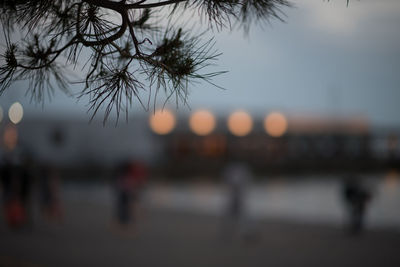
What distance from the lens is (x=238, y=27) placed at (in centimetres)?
339

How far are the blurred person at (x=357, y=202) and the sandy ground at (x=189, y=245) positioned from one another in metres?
0.25

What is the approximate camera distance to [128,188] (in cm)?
962

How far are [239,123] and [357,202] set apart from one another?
38173 millimetres

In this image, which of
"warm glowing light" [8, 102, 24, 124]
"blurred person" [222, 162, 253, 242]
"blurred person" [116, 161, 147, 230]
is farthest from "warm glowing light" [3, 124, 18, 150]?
"warm glowing light" [8, 102, 24, 124]

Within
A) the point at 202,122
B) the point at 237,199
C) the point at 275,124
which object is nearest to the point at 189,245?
the point at 237,199

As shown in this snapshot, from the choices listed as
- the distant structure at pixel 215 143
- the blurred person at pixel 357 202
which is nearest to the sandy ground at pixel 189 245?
the blurred person at pixel 357 202

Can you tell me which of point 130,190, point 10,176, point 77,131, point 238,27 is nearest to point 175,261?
point 130,190

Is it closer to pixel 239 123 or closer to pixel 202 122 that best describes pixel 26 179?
pixel 202 122

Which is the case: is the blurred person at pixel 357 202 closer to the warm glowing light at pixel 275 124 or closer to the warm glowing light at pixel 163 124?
the warm glowing light at pixel 163 124

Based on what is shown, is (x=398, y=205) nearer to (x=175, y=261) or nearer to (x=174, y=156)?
(x=175, y=261)

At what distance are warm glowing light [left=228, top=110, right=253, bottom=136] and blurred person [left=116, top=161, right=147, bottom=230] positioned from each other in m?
37.1

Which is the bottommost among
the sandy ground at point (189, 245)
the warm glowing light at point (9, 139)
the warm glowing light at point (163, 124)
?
the sandy ground at point (189, 245)

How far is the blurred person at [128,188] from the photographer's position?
9.66 metres

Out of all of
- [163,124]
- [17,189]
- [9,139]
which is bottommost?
[17,189]
